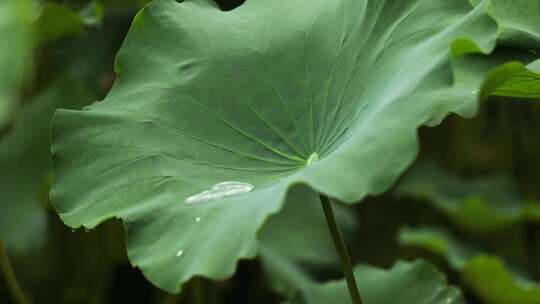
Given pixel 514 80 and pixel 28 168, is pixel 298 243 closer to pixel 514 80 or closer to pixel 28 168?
pixel 28 168

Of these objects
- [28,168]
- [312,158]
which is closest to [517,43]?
[312,158]

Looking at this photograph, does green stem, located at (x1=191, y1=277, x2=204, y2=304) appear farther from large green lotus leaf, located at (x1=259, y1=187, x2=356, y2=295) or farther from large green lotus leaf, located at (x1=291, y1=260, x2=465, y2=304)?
large green lotus leaf, located at (x1=291, y1=260, x2=465, y2=304)

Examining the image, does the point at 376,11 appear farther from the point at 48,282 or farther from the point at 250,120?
the point at 48,282

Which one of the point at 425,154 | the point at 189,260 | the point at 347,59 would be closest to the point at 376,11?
the point at 347,59

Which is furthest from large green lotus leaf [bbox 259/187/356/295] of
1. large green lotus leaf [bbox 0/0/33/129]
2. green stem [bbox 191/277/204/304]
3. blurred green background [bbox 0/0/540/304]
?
large green lotus leaf [bbox 0/0/33/129]

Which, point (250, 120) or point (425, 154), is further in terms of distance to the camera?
point (425, 154)

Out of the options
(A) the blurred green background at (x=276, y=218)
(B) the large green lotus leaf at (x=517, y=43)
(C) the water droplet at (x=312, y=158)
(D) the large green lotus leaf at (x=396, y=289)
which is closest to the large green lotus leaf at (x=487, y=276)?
(A) the blurred green background at (x=276, y=218)
